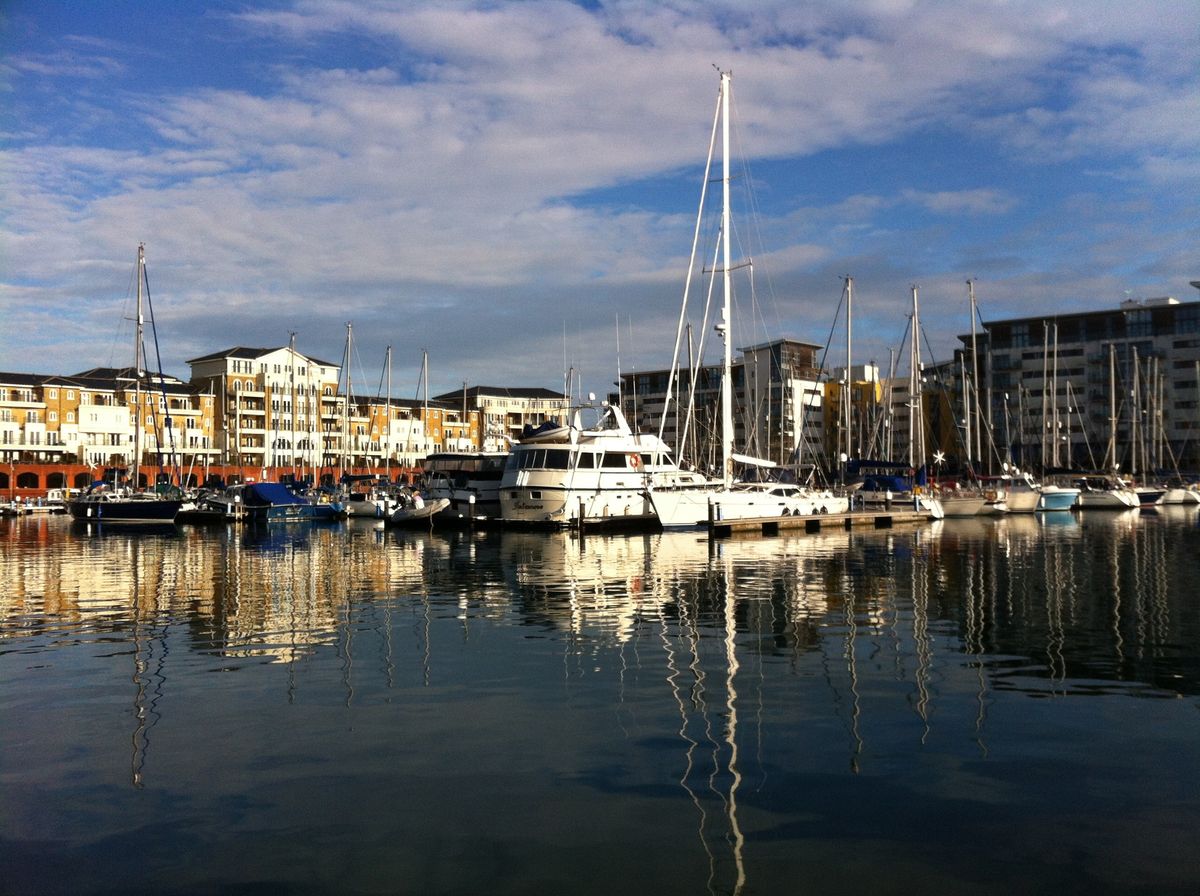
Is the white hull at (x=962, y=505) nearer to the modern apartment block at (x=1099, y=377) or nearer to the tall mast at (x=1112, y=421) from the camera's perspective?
the tall mast at (x=1112, y=421)

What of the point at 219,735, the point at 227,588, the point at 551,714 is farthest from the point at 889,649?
the point at 227,588

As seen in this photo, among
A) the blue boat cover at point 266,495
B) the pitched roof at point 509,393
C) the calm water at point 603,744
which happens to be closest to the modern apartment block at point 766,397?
the pitched roof at point 509,393

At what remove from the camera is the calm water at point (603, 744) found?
30.1 feet

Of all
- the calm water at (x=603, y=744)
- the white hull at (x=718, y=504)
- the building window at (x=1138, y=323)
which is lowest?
the calm water at (x=603, y=744)

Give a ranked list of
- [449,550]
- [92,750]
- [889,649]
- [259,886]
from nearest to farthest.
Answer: [259,886]
[92,750]
[889,649]
[449,550]

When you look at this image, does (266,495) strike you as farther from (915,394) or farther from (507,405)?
(507,405)

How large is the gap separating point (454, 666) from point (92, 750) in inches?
255

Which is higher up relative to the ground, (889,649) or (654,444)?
(654,444)

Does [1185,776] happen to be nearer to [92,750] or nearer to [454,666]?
[454,666]

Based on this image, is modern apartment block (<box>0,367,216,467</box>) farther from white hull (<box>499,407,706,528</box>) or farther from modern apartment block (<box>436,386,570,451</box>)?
white hull (<box>499,407,706,528</box>)

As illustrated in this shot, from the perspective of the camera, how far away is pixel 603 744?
12867 millimetres

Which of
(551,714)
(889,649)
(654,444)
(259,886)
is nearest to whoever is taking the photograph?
(259,886)

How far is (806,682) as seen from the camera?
54.0ft

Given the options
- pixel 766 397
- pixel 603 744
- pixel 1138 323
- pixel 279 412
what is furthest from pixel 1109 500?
pixel 279 412
